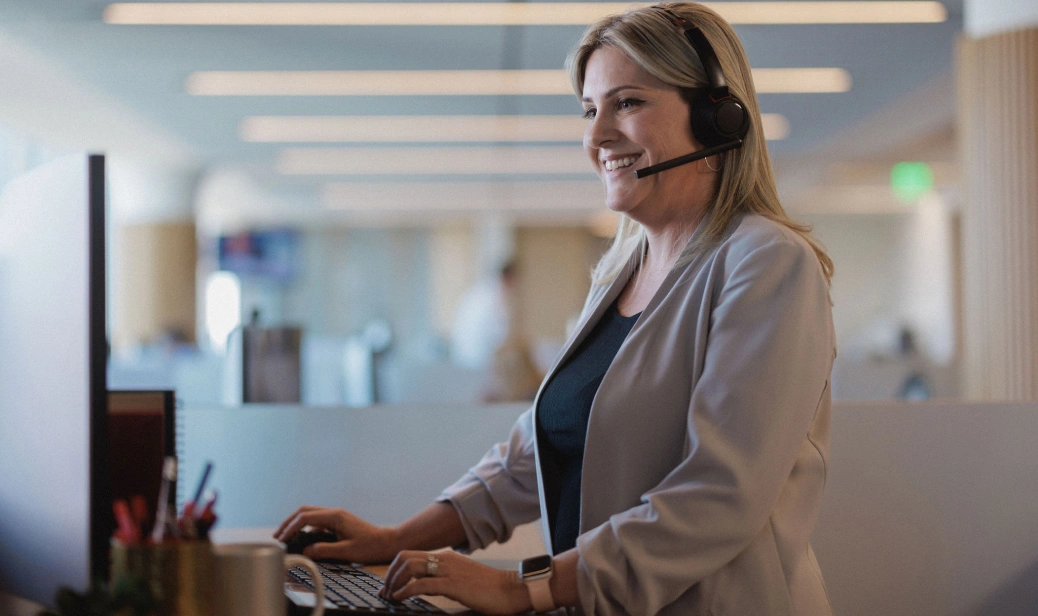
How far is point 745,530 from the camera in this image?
913 millimetres

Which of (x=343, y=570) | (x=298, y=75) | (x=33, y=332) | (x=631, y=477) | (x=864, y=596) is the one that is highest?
(x=298, y=75)

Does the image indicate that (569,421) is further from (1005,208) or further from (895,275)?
(895,275)

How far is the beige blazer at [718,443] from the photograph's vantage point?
90cm

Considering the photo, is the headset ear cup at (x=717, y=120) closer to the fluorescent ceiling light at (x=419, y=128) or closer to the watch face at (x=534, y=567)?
the watch face at (x=534, y=567)

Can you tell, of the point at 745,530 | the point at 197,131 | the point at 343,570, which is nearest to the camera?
the point at 745,530

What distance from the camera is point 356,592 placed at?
38.4 inches

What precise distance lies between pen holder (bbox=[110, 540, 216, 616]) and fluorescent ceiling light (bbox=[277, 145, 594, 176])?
756 centimetres

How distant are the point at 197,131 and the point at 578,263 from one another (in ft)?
26.9

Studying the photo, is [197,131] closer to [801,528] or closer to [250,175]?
[250,175]

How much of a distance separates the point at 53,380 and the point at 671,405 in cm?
60

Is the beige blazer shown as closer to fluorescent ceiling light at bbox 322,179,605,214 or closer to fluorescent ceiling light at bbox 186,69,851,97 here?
fluorescent ceiling light at bbox 186,69,851,97

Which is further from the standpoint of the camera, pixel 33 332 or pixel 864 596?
pixel 864 596

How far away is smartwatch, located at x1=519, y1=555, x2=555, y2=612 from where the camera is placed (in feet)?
2.94

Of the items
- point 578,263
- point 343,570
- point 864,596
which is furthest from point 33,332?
point 578,263
